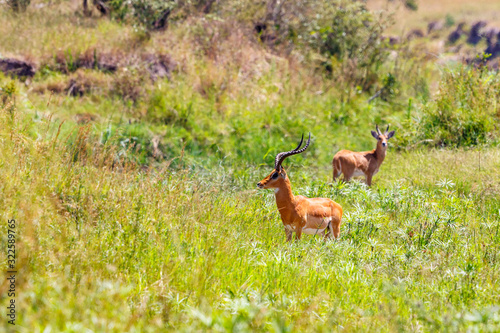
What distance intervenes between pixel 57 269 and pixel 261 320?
5.30 feet

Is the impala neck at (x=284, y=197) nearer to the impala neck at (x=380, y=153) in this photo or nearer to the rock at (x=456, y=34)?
the impala neck at (x=380, y=153)

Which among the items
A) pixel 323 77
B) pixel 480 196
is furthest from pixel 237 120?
pixel 480 196

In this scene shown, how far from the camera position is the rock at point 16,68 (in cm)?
1042

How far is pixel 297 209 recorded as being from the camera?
5.29 m

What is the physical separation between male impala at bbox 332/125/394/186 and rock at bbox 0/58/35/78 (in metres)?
7.29

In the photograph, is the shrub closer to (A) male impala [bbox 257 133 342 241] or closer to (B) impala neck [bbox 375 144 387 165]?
(B) impala neck [bbox 375 144 387 165]

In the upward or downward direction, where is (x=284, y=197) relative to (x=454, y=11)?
upward

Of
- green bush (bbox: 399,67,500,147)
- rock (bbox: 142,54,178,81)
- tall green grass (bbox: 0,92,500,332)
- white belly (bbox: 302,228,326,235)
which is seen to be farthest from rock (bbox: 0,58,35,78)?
green bush (bbox: 399,67,500,147)

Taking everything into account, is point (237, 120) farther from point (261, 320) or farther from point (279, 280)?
point (261, 320)

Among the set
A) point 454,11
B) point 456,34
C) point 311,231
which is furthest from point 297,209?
point 454,11

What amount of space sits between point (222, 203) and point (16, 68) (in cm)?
743

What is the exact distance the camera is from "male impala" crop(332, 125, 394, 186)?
807 cm

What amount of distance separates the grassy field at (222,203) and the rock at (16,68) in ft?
0.70

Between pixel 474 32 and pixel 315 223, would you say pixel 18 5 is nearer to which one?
pixel 315 223
